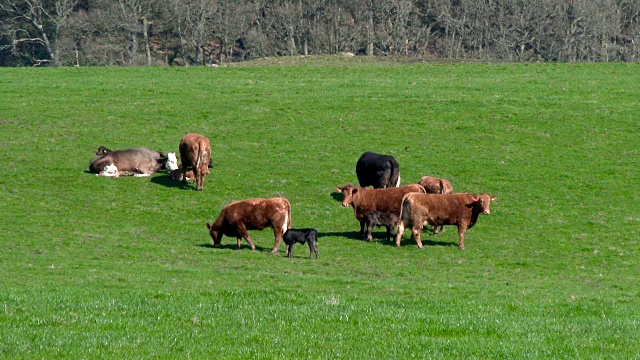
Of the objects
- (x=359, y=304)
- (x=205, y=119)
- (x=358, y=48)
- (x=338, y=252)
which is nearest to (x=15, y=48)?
(x=358, y=48)

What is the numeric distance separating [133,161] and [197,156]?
3.16 meters

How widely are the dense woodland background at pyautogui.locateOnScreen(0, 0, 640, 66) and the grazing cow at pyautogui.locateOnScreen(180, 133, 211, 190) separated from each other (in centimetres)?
5745

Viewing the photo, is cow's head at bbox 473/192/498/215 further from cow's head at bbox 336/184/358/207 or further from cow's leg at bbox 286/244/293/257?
cow's leg at bbox 286/244/293/257

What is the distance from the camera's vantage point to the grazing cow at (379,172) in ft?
94.4

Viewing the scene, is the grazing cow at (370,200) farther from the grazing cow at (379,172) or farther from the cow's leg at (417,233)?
the grazing cow at (379,172)

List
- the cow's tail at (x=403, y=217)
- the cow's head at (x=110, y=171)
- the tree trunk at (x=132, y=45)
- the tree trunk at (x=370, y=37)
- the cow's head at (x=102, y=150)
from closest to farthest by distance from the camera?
the cow's tail at (x=403, y=217)
the cow's head at (x=110, y=171)
the cow's head at (x=102, y=150)
the tree trunk at (x=132, y=45)
the tree trunk at (x=370, y=37)

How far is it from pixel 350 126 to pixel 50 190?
13896mm

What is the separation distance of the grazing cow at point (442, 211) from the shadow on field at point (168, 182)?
8.93 meters

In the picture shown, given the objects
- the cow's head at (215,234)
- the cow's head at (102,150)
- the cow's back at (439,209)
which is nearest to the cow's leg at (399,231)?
the cow's back at (439,209)

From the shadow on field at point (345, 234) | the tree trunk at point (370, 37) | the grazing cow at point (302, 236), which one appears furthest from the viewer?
the tree trunk at point (370, 37)

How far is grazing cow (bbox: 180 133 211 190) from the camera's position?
95.8ft

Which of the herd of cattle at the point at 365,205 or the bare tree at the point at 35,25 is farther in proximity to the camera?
the bare tree at the point at 35,25

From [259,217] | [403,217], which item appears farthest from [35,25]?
[403,217]

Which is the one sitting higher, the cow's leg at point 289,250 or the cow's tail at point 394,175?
the cow's tail at point 394,175
